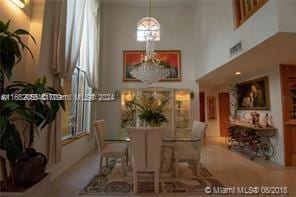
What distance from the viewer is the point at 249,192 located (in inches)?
117

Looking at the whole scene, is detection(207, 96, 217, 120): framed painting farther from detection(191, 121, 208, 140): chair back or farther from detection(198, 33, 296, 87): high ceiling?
detection(191, 121, 208, 140): chair back

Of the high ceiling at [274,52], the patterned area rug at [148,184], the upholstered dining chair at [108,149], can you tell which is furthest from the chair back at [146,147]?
the high ceiling at [274,52]

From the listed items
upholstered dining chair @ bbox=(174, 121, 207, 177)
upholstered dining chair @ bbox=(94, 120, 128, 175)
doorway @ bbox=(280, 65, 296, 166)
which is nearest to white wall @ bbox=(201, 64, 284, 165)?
doorway @ bbox=(280, 65, 296, 166)

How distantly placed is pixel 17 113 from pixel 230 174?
137 inches

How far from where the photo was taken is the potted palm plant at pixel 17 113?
6.70ft

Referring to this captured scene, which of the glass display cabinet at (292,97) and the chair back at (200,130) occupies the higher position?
the glass display cabinet at (292,97)

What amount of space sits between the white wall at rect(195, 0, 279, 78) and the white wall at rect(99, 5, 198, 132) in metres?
0.54

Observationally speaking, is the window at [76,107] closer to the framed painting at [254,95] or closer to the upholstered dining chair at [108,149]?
the upholstered dining chair at [108,149]

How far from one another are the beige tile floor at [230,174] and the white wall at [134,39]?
242cm

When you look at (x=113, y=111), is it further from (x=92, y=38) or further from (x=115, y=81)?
(x=92, y=38)

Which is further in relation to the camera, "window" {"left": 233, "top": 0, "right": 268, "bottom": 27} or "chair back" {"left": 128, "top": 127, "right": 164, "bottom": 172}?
"window" {"left": 233, "top": 0, "right": 268, "bottom": 27}

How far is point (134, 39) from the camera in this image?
7137mm

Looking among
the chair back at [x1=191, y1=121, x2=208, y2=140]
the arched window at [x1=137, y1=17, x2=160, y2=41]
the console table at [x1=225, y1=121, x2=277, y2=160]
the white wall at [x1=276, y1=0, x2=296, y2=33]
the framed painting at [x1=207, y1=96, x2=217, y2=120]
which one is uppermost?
the arched window at [x1=137, y1=17, x2=160, y2=41]

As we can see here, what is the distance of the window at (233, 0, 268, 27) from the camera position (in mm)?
3285
